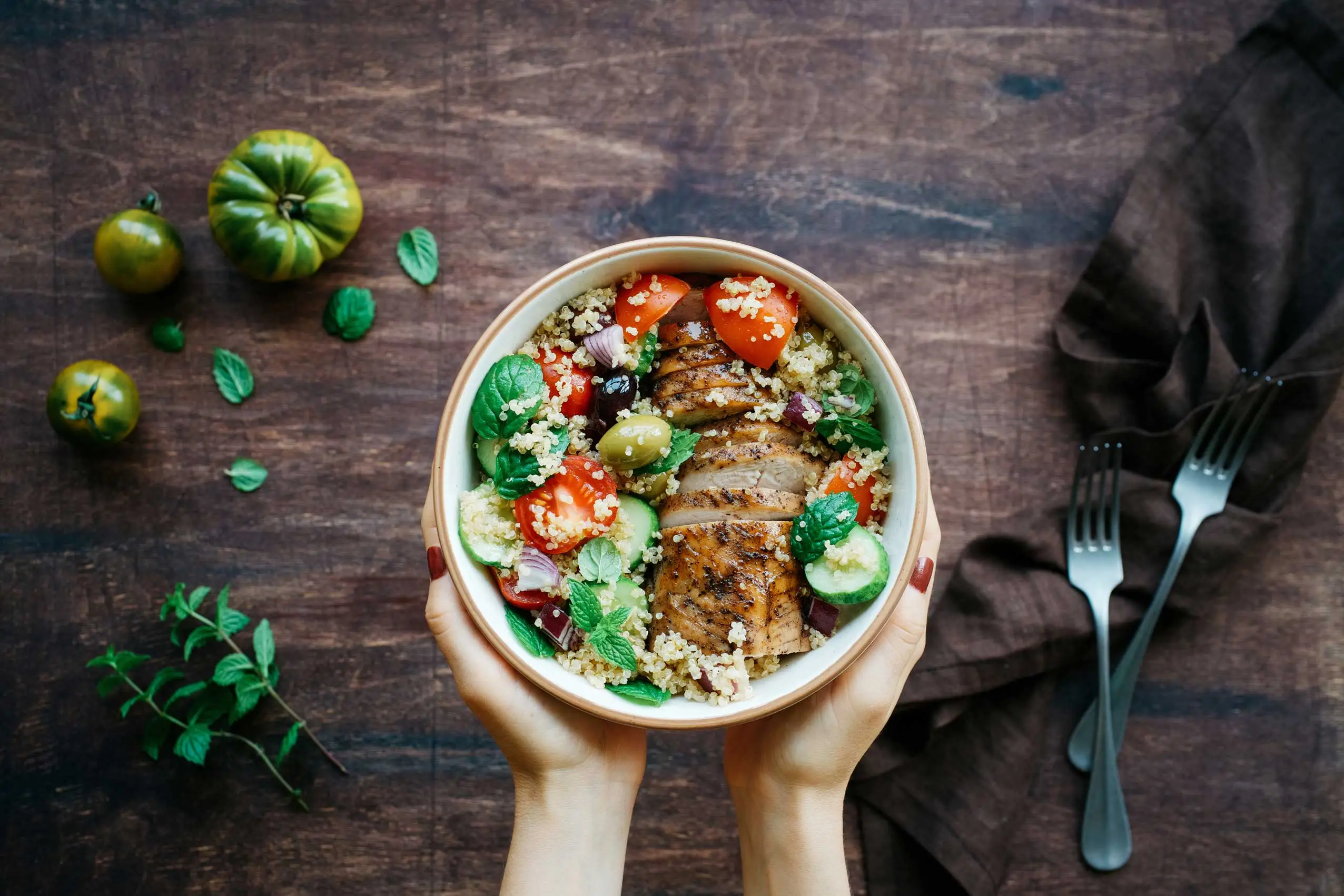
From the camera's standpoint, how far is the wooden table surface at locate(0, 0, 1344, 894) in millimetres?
2834

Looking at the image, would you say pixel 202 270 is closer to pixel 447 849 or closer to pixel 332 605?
pixel 332 605

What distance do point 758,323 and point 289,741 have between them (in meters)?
1.77

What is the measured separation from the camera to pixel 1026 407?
2865 mm

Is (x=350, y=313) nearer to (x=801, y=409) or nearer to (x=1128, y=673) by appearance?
(x=801, y=409)

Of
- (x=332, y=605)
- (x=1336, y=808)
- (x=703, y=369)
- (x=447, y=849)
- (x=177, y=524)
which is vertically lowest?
(x=447, y=849)

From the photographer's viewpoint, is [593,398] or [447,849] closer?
[593,398]

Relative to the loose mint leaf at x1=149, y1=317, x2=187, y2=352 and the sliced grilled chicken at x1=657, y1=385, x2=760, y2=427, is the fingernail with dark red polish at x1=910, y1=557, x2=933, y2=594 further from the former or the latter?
the loose mint leaf at x1=149, y1=317, x2=187, y2=352

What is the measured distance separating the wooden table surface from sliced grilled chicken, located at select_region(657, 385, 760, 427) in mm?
794

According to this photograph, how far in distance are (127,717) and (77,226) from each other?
146 centimetres

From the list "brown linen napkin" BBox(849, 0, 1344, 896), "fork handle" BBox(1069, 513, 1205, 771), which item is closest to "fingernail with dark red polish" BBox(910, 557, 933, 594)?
"brown linen napkin" BBox(849, 0, 1344, 896)

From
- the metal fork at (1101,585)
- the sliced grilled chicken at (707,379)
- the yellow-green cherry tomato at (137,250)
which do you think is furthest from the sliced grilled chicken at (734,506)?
the yellow-green cherry tomato at (137,250)

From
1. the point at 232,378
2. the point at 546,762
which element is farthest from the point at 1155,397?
the point at 232,378

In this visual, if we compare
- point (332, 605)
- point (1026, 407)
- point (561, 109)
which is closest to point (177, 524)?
point (332, 605)

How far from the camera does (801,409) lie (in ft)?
7.18
